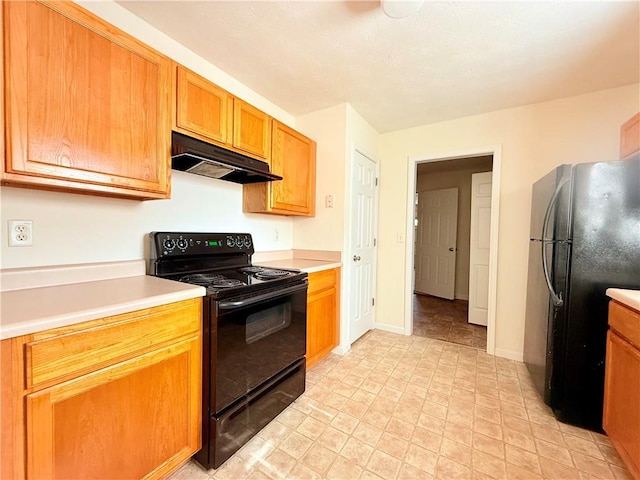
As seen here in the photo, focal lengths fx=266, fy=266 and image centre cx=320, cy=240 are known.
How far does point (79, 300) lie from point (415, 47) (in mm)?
2203

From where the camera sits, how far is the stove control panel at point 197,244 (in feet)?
5.13

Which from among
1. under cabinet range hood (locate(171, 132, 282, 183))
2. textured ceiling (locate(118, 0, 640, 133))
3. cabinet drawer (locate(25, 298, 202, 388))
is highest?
textured ceiling (locate(118, 0, 640, 133))

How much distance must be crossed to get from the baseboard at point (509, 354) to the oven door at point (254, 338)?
1.94m

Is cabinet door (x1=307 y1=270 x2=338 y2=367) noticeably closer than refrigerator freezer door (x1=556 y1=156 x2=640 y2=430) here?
No

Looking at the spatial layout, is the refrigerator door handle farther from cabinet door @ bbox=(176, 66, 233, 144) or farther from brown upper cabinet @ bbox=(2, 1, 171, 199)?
brown upper cabinet @ bbox=(2, 1, 171, 199)

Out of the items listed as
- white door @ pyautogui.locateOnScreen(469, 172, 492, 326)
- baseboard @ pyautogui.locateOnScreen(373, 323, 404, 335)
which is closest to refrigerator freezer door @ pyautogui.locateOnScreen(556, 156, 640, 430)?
baseboard @ pyautogui.locateOnScreen(373, 323, 404, 335)

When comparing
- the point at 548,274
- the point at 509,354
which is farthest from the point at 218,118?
the point at 509,354

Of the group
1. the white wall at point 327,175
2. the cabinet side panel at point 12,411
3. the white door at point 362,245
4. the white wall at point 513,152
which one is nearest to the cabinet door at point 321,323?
the white door at point 362,245

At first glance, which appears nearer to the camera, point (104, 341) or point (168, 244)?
point (104, 341)

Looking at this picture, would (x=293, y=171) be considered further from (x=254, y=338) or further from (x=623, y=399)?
(x=623, y=399)

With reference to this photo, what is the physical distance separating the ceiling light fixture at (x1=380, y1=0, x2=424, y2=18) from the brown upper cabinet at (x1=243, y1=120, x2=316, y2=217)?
42.7 inches

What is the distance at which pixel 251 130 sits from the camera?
1938 mm

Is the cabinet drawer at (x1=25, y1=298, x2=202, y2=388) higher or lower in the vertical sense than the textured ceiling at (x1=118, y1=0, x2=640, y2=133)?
Answer: lower

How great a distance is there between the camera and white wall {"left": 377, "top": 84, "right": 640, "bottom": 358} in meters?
2.15
